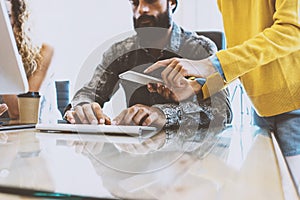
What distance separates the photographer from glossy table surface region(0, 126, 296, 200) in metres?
0.35

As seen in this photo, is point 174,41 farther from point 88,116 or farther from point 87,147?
point 87,147

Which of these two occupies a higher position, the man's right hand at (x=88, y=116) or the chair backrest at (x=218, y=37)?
the chair backrest at (x=218, y=37)

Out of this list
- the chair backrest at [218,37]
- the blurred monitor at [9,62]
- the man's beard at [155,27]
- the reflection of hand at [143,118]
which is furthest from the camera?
the man's beard at [155,27]

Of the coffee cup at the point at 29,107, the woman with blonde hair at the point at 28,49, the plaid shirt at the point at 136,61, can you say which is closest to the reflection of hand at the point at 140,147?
the coffee cup at the point at 29,107

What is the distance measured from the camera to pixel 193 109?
1218mm

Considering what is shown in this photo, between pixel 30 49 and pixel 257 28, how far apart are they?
178cm

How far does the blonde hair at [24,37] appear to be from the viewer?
2428 mm

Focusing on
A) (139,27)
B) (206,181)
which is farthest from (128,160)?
(139,27)

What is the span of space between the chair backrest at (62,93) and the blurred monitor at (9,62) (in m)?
1.45

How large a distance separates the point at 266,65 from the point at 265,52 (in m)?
0.14

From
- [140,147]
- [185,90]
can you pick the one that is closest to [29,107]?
[185,90]

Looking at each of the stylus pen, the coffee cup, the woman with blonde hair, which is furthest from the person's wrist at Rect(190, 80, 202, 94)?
the woman with blonde hair

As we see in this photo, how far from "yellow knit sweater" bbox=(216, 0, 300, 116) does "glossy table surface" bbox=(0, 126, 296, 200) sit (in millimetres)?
502

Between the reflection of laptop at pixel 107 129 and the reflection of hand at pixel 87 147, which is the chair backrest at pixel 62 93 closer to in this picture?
the reflection of laptop at pixel 107 129
